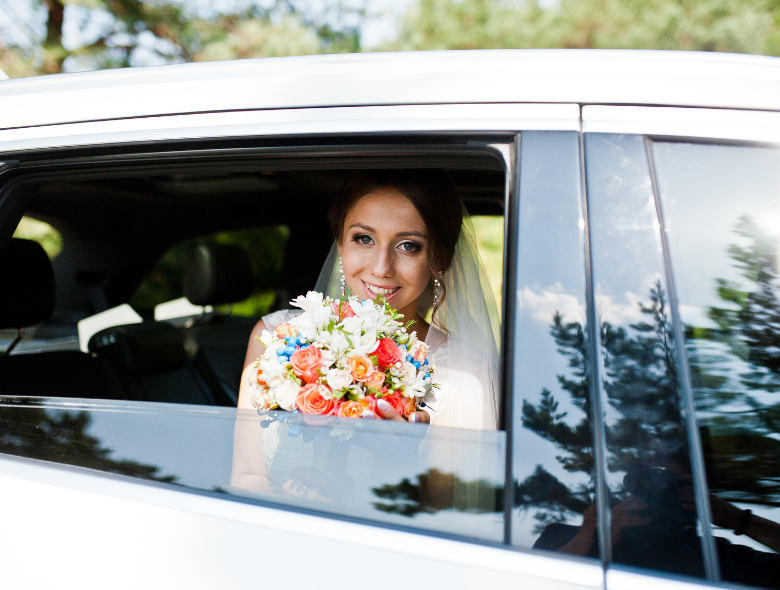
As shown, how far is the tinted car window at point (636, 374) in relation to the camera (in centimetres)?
93

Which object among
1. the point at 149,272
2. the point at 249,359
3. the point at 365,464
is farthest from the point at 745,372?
the point at 149,272

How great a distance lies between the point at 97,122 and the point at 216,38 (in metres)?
8.67

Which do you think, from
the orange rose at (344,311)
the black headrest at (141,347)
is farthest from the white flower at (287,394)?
the black headrest at (141,347)

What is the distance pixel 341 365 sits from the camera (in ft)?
4.41

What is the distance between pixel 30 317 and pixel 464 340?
65.8 inches

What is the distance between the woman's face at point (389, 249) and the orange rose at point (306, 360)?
0.68 m

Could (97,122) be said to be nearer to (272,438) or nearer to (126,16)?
(272,438)

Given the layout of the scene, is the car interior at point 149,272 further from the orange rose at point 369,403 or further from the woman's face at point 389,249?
the orange rose at point 369,403

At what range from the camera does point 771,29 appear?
8922mm

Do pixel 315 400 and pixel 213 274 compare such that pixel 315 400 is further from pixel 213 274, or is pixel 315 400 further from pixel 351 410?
pixel 213 274

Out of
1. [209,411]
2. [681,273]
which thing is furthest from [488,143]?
[209,411]

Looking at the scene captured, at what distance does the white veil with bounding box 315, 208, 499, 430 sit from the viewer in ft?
4.68

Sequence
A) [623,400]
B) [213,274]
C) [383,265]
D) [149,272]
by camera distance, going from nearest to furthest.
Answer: [623,400], [383,265], [213,274], [149,272]

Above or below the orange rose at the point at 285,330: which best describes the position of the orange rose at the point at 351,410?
below
